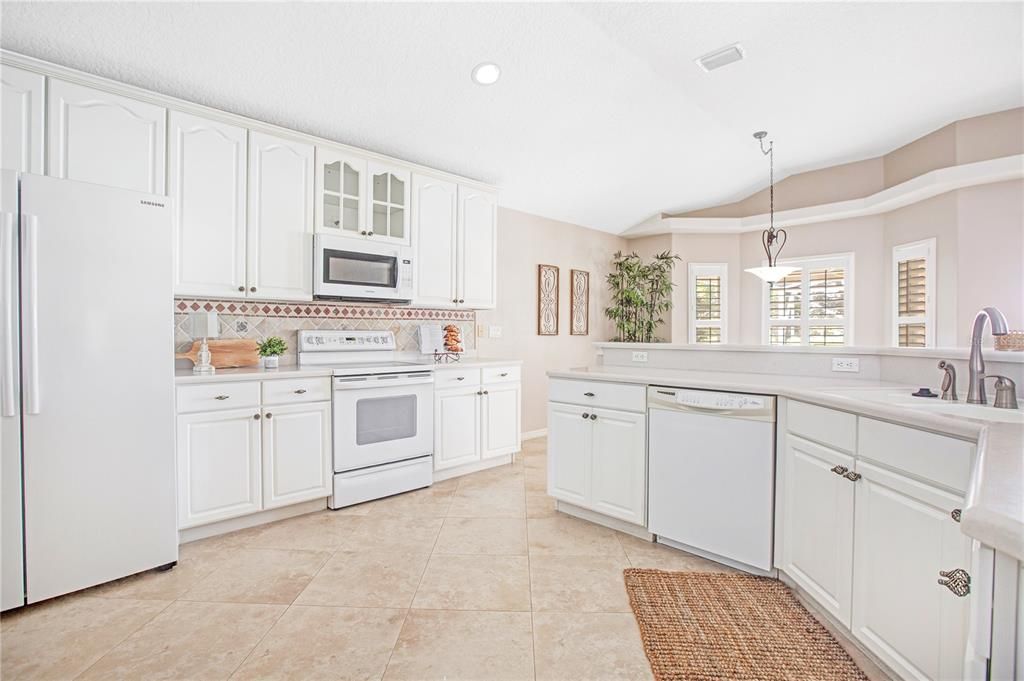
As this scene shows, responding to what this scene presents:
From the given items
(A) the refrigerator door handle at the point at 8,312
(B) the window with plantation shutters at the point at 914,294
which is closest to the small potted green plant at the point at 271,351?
(A) the refrigerator door handle at the point at 8,312

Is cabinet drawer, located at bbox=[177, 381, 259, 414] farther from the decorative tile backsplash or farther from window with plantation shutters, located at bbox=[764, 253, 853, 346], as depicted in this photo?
window with plantation shutters, located at bbox=[764, 253, 853, 346]

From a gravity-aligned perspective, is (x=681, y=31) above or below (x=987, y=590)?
above

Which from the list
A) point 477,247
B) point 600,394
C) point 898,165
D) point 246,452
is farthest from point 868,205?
point 246,452

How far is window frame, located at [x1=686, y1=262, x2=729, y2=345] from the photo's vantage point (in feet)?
20.0

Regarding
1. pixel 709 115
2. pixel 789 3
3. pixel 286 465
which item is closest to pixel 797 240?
pixel 709 115

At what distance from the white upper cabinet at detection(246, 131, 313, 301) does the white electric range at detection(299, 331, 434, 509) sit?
0.48 meters

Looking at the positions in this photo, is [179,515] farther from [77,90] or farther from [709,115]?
[709,115]

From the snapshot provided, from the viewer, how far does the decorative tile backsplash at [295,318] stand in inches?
119

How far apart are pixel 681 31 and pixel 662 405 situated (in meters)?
2.18

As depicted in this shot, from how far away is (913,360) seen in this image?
7.11 ft

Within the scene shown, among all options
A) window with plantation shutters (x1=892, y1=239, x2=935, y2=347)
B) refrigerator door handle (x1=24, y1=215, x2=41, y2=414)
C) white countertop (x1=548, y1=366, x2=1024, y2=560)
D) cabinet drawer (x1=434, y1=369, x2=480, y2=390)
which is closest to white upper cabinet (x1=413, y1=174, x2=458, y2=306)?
cabinet drawer (x1=434, y1=369, x2=480, y2=390)

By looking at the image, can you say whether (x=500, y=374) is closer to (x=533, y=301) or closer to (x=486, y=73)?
(x=533, y=301)

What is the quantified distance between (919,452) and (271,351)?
322 cm

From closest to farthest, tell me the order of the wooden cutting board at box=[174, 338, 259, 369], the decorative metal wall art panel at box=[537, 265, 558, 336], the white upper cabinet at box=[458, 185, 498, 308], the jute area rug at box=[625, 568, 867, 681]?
the jute area rug at box=[625, 568, 867, 681] → the wooden cutting board at box=[174, 338, 259, 369] → the white upper cabinet at box=[458, 185, 498, 308] → the decorative metal wall art panel at box=[537, 265, 558, 336]
